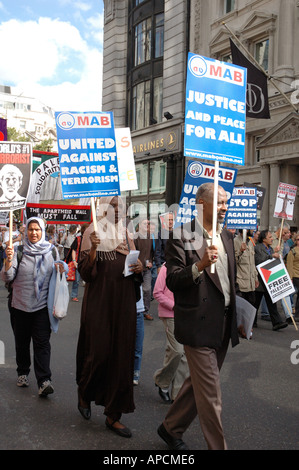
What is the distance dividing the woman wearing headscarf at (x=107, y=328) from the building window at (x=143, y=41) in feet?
87.2

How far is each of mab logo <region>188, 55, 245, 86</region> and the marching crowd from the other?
1.18 metres

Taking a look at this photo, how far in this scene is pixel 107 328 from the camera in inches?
171

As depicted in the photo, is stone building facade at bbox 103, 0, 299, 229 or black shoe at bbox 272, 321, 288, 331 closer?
black shoe at bbox 272, 321, 288, 331

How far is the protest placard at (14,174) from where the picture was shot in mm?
6195

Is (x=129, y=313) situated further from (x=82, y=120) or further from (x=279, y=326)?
(x=279, y=326)

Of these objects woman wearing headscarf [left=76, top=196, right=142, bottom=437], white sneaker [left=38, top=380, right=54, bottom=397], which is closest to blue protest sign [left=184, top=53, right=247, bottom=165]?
woman wearing headscarf [left=76, top=196, right=142, bottom=437]

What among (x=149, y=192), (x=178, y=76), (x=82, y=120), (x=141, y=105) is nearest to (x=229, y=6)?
(x=178, y=76)

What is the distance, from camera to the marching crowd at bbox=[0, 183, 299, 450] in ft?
11.5

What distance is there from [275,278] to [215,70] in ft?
17.9

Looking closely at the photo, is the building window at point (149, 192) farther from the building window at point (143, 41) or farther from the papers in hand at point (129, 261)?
the papers in hand at point (129, 261)

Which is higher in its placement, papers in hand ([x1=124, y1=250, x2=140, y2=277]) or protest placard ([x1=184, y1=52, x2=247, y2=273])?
protest placard ([x1=184, y1=52, x2=247, y2=273])

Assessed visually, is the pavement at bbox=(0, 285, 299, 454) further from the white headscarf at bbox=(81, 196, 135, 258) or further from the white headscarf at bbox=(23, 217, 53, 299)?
the white headscarf at bbox=(81, 196, 135, 258)

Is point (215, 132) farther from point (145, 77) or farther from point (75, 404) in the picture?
point (145, 77)

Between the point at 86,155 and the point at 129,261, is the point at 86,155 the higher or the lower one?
the higher one
